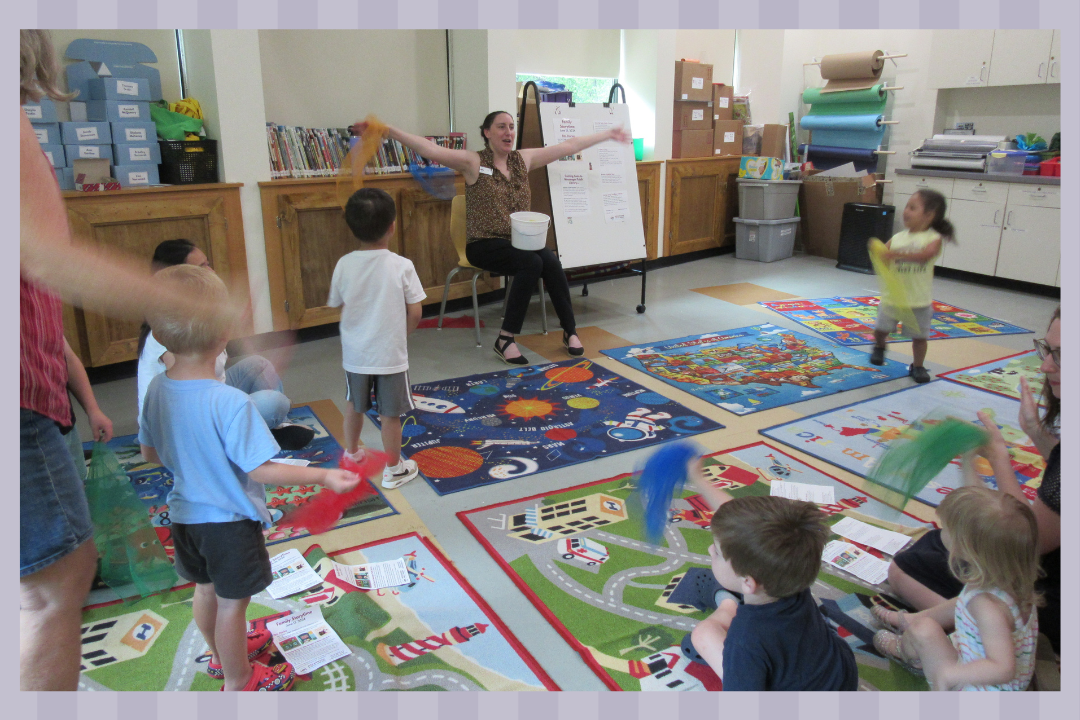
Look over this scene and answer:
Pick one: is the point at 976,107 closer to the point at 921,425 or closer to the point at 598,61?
the point at 598,61

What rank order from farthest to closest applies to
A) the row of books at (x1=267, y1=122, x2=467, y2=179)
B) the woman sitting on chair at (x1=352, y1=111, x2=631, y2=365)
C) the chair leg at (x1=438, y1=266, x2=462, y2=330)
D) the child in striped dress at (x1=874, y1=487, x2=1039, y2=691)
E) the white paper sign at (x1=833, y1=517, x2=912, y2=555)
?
the chair leg at (x1=438, y1=266, x2=462, y2=330) < the row of books at (x1=267, y1=122, x2=467, y2=179) < the woman sitting on chair at (x1=352, y1=111, x2=631, y2=365) < the white paper sign at (x1=833, y1=517, x2=912, y2=555) < the child in striped dress at (x1=874, y1=487, x2=1039, y2=691)

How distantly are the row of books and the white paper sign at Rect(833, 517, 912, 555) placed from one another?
11.5ft

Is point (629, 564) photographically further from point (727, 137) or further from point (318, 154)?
point (727, 137)

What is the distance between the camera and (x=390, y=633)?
205 cm

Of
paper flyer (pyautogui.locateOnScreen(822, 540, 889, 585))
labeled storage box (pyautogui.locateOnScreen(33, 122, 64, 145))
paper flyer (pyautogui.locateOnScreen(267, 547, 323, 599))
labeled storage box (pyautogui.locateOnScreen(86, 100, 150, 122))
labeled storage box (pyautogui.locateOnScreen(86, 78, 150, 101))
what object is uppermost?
labeled storage box (pyautogui.locateOnScreen(86, 78, 150, 101))

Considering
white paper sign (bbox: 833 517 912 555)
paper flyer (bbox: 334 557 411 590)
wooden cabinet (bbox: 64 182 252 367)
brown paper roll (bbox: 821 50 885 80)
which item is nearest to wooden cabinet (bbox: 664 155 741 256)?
brown paper roll (bbox: 821 50 885 80)

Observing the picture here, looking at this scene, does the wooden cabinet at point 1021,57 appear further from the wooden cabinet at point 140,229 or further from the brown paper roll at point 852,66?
the wooden cabinet at point 140,229

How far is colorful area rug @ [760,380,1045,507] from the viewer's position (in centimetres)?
298

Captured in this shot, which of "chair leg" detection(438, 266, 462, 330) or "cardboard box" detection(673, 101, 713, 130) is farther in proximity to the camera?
"cardboard box" detection(673, 101, 713, 130)

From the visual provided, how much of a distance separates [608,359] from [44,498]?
3.43 metres

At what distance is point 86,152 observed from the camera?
3857 millimetres

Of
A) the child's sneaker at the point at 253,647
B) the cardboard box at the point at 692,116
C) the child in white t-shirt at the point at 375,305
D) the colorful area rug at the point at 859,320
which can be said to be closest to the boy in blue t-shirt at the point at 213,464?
the child's sneaker at the point at 253,647

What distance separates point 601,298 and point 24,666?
16.3ft

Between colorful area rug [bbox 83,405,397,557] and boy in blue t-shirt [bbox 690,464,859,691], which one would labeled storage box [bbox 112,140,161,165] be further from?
boy in blue t-shirt [bbox 690,464,859,691]
